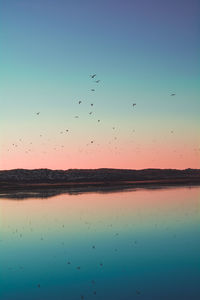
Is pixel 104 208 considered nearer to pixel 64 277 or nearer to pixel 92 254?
pixel 92 254

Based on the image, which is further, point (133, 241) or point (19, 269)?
point (133, 241)

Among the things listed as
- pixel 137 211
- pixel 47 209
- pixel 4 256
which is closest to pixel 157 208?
pixel 137 211

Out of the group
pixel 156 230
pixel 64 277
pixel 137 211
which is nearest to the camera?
pixel 64 277

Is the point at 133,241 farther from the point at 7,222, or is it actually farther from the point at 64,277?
the point at 7,222

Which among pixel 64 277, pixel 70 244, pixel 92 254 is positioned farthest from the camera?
→ pixel 70 244

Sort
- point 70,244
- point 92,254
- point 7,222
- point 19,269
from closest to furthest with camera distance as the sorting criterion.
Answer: point 19,269
point 92,254
point 70,244
point 7,222

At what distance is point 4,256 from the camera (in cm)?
1717

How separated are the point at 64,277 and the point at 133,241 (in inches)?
226

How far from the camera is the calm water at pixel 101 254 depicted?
12.6 metres

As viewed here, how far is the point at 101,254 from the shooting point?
1706 cm

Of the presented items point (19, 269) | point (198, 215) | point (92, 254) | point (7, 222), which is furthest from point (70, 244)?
point (198, 215)

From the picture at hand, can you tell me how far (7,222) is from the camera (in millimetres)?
25266

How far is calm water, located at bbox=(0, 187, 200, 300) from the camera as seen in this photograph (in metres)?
12.6

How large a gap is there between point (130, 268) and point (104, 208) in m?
15.8
